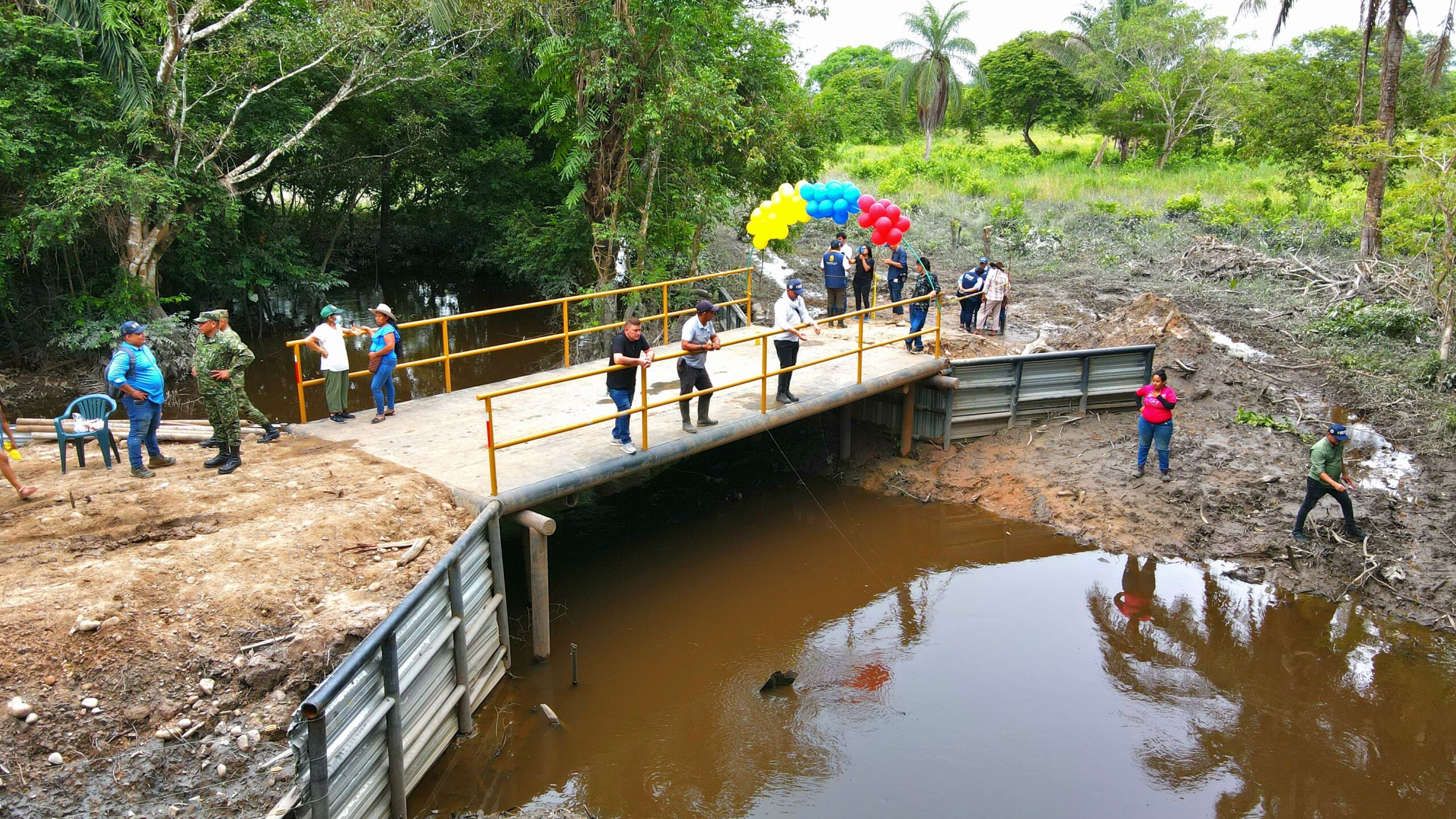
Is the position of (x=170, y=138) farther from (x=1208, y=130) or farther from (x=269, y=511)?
(x=1208, y=130)

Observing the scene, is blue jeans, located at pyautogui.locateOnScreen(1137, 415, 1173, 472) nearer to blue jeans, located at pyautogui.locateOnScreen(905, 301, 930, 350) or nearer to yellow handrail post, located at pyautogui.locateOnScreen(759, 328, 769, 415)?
blue jeans, located at pyautogui.locateOnScreen(905, 301, 930, 350)

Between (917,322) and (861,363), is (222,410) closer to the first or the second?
(861,363)

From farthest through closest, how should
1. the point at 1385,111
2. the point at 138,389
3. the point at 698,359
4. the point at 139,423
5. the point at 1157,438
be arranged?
the point at 1385,111
the point at 1157,438
the point at 698,359
the point at 139,423
the point at 138,389

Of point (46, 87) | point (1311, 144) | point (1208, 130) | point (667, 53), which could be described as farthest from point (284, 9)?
point (1208, 130)

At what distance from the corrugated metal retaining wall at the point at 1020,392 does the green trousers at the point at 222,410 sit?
8.62 metres

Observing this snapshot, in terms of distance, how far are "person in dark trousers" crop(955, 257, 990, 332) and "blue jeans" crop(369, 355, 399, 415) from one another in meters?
9.79

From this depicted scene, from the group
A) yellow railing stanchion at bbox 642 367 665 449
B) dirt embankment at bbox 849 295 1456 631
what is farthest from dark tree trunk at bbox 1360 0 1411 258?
yellow railing stanchion at bbox 642 367 665 449

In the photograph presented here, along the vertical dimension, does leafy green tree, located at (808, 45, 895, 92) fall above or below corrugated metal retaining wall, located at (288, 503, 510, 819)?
above

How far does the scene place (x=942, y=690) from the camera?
29.1 ft

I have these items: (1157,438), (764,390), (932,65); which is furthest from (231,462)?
(932,65)

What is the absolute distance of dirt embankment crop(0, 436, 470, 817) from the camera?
5.88 m

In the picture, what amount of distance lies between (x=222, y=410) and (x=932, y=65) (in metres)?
35.3

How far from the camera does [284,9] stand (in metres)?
18.2

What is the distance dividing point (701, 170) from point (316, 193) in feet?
33.3
